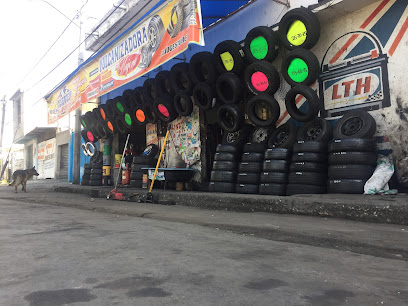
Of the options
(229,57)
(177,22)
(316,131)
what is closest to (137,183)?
(229,57)

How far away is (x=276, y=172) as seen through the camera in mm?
6297

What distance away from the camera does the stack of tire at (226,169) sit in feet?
24.1

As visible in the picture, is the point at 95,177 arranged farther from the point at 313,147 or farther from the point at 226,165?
the point at 313,147

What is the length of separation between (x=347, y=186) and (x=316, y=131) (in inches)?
58.8

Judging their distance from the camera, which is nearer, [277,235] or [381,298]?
[381,298]

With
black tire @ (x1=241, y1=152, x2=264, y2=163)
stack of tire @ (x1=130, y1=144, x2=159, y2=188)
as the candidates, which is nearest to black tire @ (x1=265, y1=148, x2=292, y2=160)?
black tire @ (x1=241, y1=152, x2=264, y2=163)

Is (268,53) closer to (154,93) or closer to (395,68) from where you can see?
(395,68)

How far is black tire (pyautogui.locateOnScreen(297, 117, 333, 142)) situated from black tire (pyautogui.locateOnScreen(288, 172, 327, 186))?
67 centimetres

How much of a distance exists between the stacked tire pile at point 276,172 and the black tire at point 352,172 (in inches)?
39.3

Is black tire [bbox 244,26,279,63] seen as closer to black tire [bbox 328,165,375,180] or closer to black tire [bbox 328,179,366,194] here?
black tire [bbox 328,165,375,180]

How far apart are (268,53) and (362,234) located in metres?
4.66

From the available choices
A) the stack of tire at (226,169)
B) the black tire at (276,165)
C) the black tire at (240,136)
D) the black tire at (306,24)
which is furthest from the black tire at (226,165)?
the black tire at (306,24)

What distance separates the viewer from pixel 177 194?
7.71 metres

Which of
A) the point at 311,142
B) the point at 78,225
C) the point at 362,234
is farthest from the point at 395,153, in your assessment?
the point at 78,225
